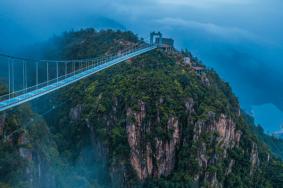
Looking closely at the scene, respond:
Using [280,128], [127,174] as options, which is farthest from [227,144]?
[280,128]

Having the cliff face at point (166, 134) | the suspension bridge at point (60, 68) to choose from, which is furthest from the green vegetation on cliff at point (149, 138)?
the suspension bridge at point (60, 68)

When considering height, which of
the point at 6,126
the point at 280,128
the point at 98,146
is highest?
the point at 6,126

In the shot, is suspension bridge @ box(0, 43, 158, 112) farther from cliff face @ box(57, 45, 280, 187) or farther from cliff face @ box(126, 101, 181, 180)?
cliff face @ box(126, 101, 181, 180)

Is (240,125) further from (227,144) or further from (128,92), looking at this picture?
(128,92)

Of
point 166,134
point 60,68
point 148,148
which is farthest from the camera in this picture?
point 60,68

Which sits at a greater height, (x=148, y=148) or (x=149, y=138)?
(x=149, y=138)

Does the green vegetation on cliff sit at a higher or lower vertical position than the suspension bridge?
lower

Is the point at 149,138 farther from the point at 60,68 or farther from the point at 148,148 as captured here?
the point at 60,68

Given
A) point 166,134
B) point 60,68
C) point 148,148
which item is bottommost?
point 148,148

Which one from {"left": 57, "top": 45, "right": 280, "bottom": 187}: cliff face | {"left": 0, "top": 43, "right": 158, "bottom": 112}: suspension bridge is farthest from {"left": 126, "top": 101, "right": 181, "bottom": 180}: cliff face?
{"left": 0, "top": 43, "right": 158, "bottom": 112}: suspension bridge

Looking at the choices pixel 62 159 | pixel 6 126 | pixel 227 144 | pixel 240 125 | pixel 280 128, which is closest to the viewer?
pixel 6 126

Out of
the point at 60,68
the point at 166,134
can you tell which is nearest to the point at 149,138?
the point at 166,134
